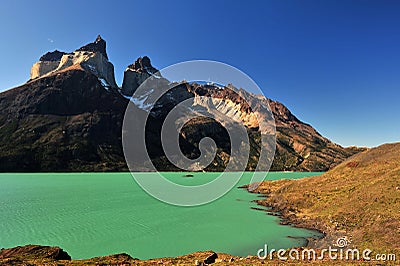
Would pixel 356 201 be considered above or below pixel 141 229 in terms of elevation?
above

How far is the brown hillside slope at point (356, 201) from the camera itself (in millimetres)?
34375

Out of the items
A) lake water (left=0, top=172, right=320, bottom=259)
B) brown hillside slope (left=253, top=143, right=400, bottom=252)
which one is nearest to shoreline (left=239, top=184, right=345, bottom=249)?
brown hillside slope (left=253, top=143, right=400, bottom=252)

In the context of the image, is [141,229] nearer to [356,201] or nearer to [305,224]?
[305,224]

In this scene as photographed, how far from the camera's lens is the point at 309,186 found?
69188mm

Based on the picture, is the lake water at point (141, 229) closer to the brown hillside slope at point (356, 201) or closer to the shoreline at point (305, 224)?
the shoreline at point (305, 224)

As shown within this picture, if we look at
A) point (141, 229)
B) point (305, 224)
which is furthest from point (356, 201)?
point (141, 229)

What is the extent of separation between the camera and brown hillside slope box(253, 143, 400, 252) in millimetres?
34375

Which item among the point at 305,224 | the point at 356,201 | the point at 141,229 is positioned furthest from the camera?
the point at 305,224

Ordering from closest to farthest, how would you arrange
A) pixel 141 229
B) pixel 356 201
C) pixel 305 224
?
pixel 356 201, pixel 141 229, pixel 305 224

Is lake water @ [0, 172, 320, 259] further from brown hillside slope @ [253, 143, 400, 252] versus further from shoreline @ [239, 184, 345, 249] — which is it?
brown hillside slope @ [253, 143, 400, 252]

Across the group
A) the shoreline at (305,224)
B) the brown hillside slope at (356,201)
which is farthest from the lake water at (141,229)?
the brown hillside slope at (356,201)

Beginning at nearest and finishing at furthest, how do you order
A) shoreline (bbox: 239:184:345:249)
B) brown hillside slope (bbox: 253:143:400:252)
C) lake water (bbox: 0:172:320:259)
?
brown hillside slope (bbox: 253:143:400:252) → shoreline (bbox: 239:184:345:249) → lake water (bbox: 0:172:320:259)

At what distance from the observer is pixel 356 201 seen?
152 ft

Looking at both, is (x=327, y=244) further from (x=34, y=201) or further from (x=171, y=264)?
(x=34, y=201)
